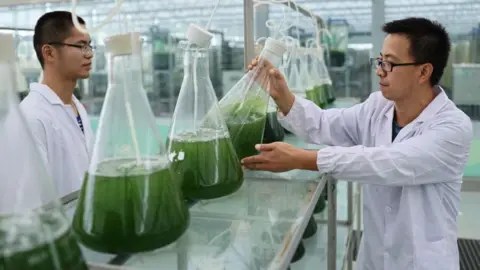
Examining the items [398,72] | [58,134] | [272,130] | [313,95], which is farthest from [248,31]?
[58,134]

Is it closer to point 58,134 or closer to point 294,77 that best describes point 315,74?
point 294,77

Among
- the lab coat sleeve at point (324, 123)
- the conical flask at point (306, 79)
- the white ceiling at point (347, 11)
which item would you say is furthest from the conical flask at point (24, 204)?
the white ceiling at point (347, 11)

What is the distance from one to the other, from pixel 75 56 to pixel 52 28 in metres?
0.14

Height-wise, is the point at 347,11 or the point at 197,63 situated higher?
the point at 347,11

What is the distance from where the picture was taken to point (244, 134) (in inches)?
41.0

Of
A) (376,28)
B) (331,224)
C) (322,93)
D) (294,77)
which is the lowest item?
(331,224)

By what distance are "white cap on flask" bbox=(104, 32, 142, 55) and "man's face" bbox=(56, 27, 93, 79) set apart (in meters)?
1.24

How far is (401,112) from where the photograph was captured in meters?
1.50

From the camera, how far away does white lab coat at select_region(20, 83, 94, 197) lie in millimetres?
1651

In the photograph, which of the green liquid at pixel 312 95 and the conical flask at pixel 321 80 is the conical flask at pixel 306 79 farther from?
the conical flask at pixel 321 80

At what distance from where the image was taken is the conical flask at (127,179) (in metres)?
0.60

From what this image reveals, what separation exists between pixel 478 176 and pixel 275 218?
4.92 metres

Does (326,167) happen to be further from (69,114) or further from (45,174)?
(69,114)

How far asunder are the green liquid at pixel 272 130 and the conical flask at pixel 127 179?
603mm
